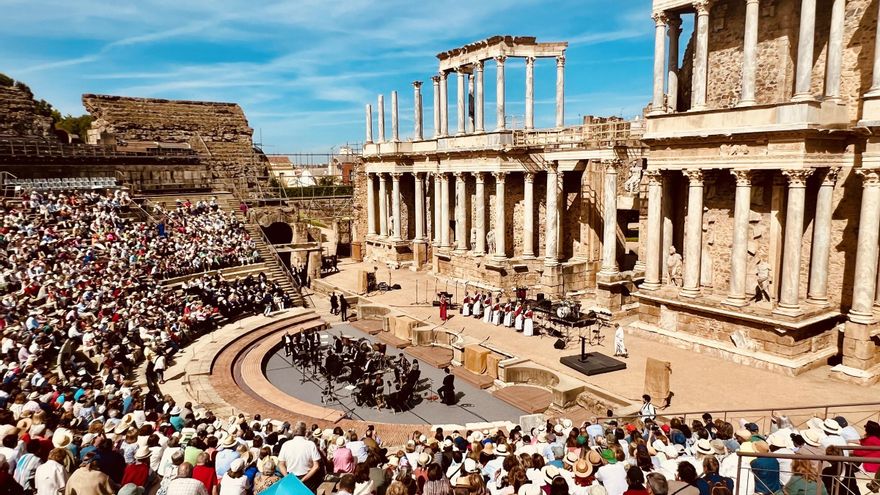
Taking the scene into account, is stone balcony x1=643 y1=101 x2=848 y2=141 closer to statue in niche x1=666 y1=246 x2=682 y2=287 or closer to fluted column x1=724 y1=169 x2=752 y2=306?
fluted column x1=724 y1=169 x2=752 y2=306

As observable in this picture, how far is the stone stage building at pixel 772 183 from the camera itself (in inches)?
659

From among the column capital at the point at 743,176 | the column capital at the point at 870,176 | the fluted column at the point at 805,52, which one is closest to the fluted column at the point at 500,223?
the column capital at the point at 743,176

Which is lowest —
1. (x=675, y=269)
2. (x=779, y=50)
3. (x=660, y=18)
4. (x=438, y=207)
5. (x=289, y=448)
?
(x=289, y=448)

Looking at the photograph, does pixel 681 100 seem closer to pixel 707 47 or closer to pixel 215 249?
pixel 707 47

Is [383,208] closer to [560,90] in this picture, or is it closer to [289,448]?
[560,90]

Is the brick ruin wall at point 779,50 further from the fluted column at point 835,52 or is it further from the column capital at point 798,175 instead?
the column capital at point 798,175

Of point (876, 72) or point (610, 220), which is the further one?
point (610, 220)

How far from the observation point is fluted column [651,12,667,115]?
2030 centimetres

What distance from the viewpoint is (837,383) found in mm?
16484

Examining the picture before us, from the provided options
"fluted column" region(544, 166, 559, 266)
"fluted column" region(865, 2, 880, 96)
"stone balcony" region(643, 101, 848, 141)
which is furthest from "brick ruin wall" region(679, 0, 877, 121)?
"fluted column" region(544, 166, 559, 266)

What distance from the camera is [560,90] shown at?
1204 inches

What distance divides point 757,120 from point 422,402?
13309 mm

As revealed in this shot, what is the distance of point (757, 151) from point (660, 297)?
5.92 metres

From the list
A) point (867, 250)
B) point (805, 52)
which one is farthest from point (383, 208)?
point (867, 250)
